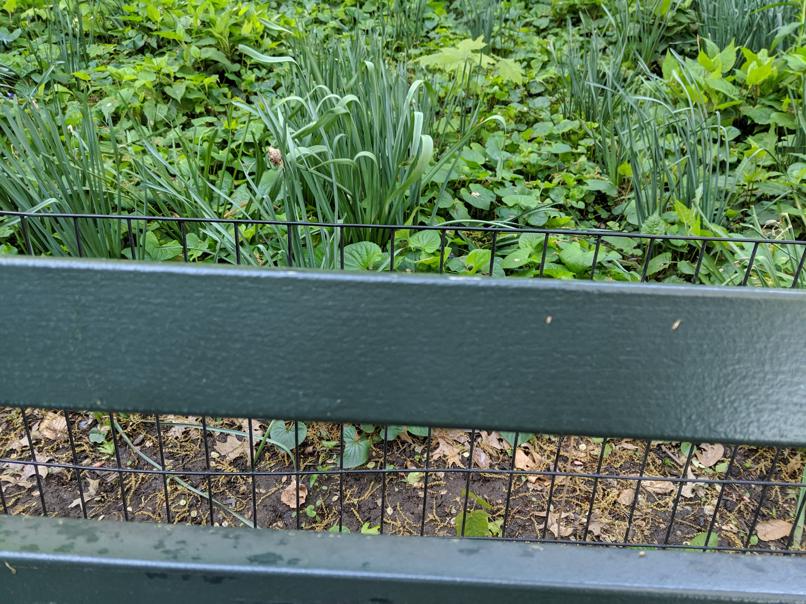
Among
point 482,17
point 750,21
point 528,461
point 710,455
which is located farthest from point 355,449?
point 750,21

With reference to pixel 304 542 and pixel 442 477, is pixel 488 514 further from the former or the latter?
pixel 304 542

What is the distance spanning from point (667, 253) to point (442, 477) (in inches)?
38.9

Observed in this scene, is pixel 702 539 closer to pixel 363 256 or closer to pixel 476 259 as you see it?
pixel 476 259

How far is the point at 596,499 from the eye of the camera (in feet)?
6.60

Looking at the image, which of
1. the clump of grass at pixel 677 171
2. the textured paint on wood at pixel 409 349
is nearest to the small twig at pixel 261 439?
the textured paint on wood at pixel 409 349

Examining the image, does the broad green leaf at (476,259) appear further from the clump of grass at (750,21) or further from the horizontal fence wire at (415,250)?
the clump of grass at (750,21)

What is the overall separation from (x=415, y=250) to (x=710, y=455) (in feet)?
3.37

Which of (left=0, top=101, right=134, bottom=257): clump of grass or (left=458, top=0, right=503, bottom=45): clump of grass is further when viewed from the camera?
(left=458, top=0, right=503, bottom=45): clump of grass

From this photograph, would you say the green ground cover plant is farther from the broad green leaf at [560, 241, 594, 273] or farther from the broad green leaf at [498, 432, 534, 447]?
the broad green leaf at [498, 432, 534, 447]

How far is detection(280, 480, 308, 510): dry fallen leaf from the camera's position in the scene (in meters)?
1.95

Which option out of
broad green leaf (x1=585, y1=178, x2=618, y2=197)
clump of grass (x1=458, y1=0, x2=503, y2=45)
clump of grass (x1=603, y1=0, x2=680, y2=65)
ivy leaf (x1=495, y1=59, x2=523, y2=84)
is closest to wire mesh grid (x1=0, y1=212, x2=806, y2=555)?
broad green leaf (x1=585, y1=178, x2=618, y2=197)

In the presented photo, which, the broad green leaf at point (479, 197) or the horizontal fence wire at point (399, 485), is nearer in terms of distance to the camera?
the horizontal fence wire at point (399, 485)

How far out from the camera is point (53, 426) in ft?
7.02

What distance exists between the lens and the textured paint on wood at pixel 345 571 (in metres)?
0.80
